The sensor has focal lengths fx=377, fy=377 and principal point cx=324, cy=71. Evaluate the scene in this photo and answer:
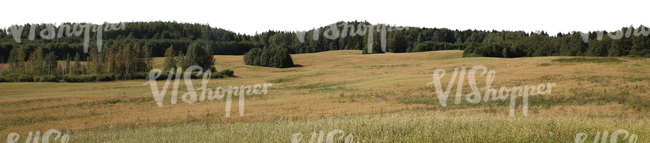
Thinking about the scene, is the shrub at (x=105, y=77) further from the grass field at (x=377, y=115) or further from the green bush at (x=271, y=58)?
the green bush at (x=271, y=58)

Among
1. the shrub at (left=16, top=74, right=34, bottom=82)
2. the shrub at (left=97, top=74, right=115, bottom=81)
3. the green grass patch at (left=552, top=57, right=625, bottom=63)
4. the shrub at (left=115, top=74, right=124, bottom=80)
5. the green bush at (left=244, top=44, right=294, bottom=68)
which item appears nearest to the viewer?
the green grass patch at (left=552, top=57, right=625, bottom=63)

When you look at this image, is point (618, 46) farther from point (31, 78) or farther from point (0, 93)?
point (31, 78)

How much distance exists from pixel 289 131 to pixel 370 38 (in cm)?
13882

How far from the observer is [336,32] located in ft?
545

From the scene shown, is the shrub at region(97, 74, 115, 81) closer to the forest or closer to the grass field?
the forest

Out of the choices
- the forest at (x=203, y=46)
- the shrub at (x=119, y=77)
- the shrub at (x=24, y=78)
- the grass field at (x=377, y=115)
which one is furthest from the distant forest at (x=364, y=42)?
the grass field at (x=377, y=115)

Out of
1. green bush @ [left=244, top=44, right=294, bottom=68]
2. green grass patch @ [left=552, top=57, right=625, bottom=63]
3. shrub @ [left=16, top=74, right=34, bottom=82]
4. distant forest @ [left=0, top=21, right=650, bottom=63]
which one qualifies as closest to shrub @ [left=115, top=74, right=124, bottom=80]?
shrub @ [left=16, top=74, right=34, bottom=82]

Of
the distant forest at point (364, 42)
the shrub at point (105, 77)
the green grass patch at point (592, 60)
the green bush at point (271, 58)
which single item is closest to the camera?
the green grass patch at point (592, 60)

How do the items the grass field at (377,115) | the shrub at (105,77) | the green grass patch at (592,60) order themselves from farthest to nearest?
the shrub at (105,77) → the green grass patch at (592,60) → the grass field at (377,115)

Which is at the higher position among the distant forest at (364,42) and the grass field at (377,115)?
the distant forest at (364,42)

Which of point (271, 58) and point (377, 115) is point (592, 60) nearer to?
point (377, 115)

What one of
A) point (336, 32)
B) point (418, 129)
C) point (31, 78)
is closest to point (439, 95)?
point (418, 129)

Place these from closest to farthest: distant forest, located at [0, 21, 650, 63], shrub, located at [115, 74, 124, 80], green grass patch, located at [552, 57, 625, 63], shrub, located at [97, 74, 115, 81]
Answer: green grass patch, located at [552, 57, 625, 63] → shrub, located at [97, 74, 115, 81] → shrub, located at [115, 74, 124, 80] → distant forest, located at [0, 21, 650, 63]

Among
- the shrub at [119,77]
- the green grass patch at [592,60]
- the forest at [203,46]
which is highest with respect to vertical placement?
the forest at [203,46]
